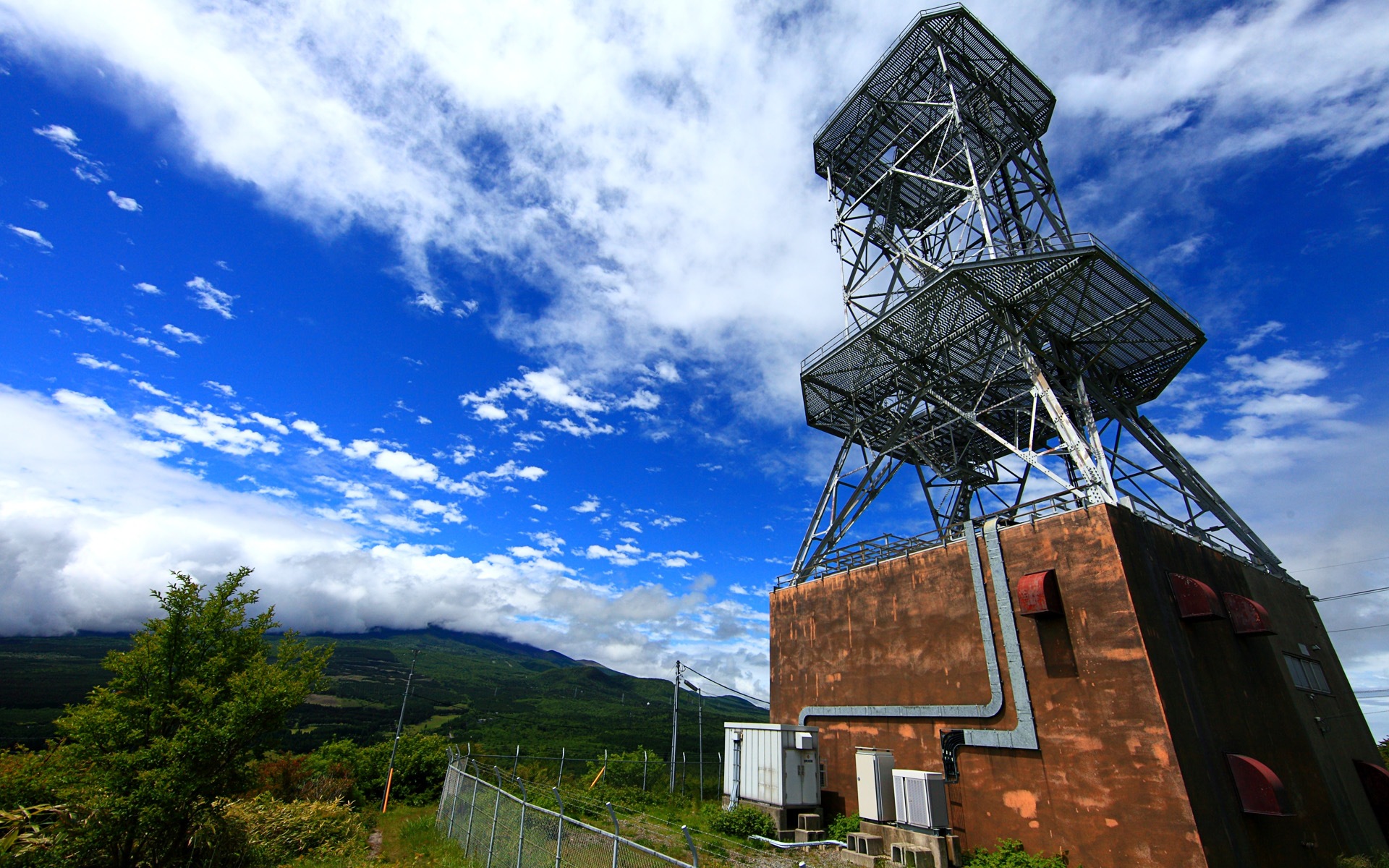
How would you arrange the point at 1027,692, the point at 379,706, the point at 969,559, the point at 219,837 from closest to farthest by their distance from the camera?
1. the point at 219,837
2. the point at 1027,692
3. the point at 969,559
4. the point at 379,706

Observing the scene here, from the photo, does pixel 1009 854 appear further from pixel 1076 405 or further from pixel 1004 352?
pixel 1004 352

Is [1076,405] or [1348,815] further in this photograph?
[1076,405]

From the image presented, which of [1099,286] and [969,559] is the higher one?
[1099,286]

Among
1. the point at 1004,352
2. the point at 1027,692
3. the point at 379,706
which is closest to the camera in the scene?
the point at 1027,692

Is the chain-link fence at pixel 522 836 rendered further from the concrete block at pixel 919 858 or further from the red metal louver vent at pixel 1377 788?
the red metal louver vent at pixel 1377 788

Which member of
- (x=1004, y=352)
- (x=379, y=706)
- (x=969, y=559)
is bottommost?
(x=379, y=706)

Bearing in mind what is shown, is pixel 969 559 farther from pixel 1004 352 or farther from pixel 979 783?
pixel 1004 352

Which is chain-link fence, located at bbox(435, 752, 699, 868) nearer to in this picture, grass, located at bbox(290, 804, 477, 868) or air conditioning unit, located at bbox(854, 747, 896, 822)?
grass, located at bbox(290, 804, 477, 868)

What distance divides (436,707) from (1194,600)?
420 ft

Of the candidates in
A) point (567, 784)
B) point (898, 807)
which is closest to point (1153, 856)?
point (898, 807)

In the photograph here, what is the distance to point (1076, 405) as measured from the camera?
19.3 meters

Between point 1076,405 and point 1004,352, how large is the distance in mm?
2975

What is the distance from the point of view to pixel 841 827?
16.7 m

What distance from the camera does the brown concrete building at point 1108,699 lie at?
491 inches
